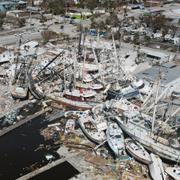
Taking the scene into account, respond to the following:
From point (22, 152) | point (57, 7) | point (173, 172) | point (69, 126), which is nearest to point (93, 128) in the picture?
point (69, 126)

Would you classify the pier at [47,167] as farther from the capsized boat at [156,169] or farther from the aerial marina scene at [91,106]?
the capsized boat at [156,169]

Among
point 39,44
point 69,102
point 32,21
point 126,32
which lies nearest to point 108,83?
point 69,102

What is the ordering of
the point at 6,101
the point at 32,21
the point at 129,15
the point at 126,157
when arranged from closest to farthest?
the point at 126,157
the point at 6,101
the point at 32,21
the point at 129,15

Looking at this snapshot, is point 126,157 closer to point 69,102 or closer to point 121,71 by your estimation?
point 69,102

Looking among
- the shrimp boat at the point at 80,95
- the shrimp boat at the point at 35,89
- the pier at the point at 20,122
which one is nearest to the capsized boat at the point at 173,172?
the shrimp boat at the point at 80,95

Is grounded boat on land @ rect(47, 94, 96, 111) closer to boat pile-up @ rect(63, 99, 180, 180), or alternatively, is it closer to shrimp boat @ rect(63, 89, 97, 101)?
shrimp boat @ rect(63, 89, 97, 101)

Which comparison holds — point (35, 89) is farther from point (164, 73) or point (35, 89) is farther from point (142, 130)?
point (164, 73)

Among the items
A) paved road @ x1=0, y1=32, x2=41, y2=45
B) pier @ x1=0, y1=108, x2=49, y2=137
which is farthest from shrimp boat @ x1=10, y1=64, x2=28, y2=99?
paved road @ x1=0, y1=32, x2=41, y2=45
